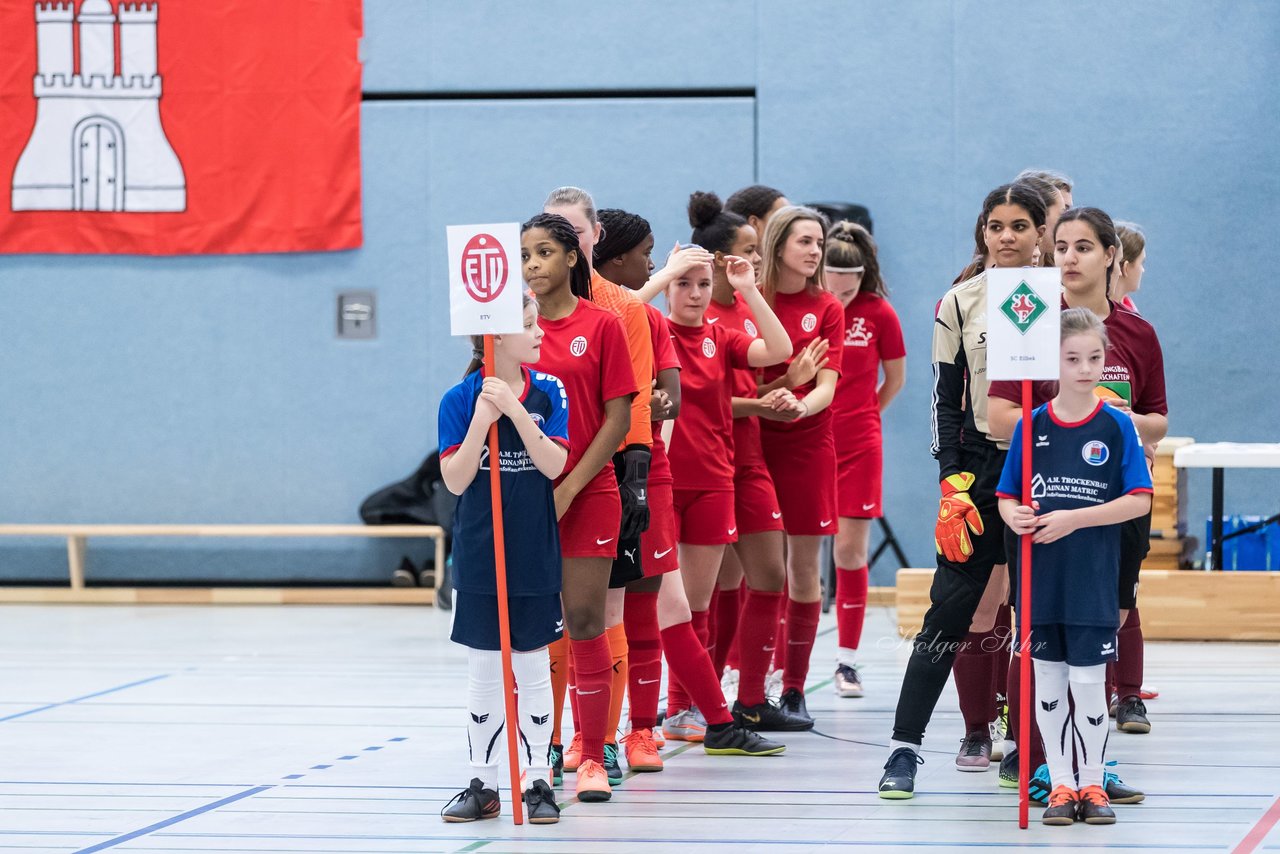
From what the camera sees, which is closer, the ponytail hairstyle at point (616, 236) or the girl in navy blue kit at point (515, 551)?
the girl in navy blue kit at point (515, 551)

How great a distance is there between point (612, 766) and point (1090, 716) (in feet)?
4.30

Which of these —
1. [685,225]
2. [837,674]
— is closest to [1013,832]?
[837,674]

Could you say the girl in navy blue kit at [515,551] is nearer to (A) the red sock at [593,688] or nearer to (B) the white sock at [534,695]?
(B) the white sock at [534,695]

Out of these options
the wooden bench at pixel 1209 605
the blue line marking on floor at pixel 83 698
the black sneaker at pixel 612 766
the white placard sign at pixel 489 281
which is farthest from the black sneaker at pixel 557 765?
the wooden bench at pixel 1209 605

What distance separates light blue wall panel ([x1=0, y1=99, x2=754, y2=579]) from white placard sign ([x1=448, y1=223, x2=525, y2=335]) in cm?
564

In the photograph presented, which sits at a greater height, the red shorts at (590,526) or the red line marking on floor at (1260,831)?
the red shorts at (590,526)

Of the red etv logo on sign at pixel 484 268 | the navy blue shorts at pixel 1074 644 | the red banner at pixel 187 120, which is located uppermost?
the red banner at pixel 187 120

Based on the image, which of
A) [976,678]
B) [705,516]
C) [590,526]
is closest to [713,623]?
[705,516]

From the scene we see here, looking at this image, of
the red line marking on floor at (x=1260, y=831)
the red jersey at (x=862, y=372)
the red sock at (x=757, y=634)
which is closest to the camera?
the red line marking on floor at (x=1260, y=831)

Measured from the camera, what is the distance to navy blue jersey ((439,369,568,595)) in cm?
360

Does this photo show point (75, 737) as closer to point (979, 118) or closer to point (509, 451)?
point (509, 451)

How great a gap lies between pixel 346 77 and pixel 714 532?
18.4ft

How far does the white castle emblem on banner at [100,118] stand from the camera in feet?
30.1

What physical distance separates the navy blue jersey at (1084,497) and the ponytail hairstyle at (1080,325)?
0.57ft
